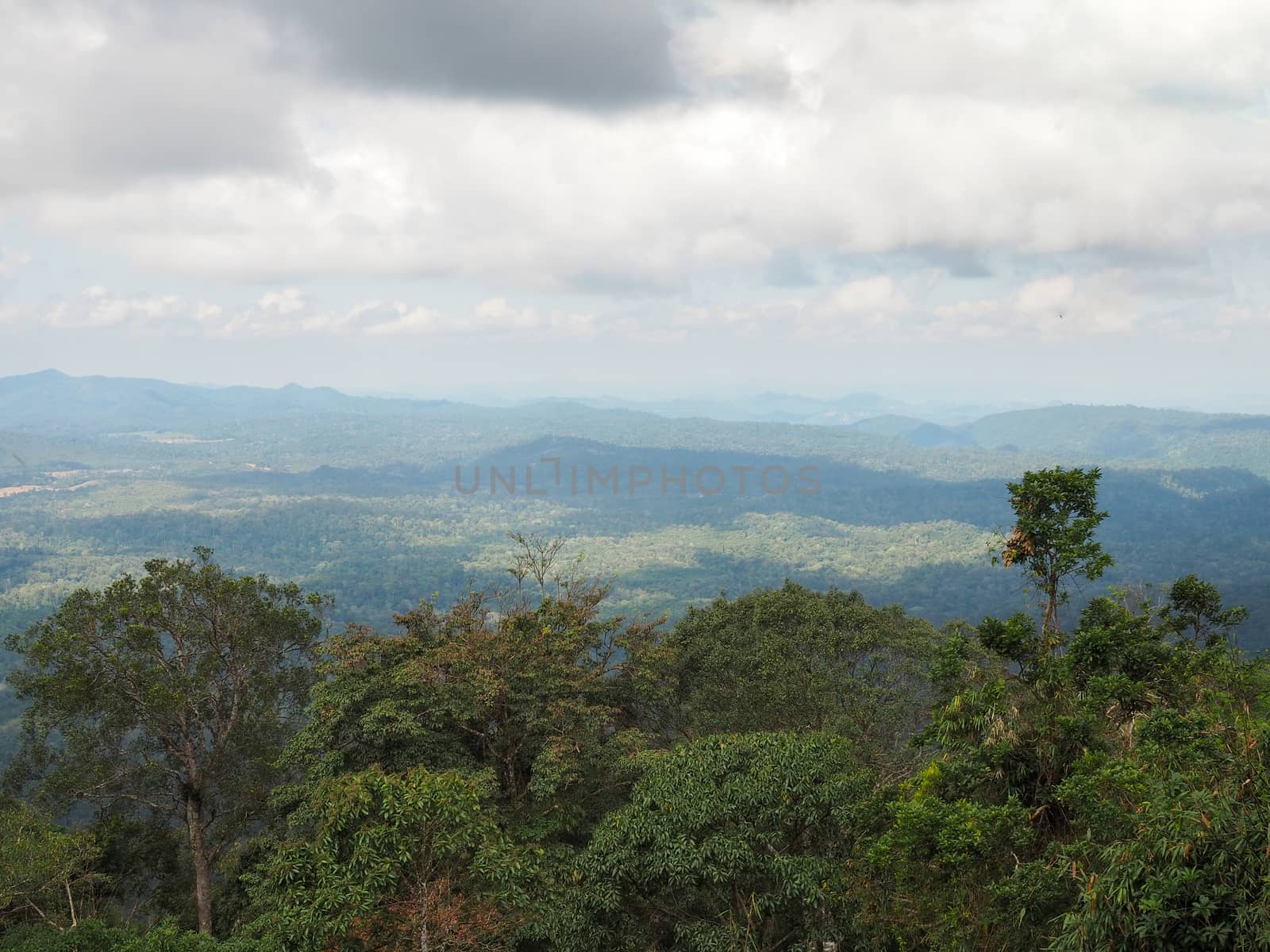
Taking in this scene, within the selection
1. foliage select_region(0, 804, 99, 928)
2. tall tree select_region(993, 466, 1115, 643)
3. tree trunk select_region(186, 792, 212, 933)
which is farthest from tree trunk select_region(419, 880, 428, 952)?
tall tree select_region(993, 466, 1115, 643)

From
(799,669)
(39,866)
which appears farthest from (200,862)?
(799,669)

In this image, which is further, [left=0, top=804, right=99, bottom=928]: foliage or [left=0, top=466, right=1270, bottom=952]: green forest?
[left=0, top=804, right=99, bottom=928]: foliage

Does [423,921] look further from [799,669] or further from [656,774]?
[799,669]

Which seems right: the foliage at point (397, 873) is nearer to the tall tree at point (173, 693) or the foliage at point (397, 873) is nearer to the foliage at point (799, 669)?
the foliage at point (799, 669)

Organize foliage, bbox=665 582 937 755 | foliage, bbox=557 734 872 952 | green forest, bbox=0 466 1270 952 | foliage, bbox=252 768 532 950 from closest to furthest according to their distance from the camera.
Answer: green forest, bbox=0 466 1270 952
foliage, bbox=252 768 532 950
foliage, bbox=557 734 872 952
foliage, bbox=665 582 937 755

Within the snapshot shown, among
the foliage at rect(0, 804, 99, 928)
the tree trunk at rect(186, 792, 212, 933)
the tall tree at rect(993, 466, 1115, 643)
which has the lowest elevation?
the tree trunk at rect(186, 792, 212, 933)

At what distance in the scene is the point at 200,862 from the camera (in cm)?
1822

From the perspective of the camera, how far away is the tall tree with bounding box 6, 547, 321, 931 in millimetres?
18547

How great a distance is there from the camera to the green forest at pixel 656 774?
8273mm

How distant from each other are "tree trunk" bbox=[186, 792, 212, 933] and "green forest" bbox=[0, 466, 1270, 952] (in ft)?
0.36

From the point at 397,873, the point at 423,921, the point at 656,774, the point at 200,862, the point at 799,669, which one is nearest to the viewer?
the point at 423,921

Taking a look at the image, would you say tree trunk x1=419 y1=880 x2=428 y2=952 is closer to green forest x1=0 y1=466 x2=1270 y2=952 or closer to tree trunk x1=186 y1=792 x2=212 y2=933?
green forest x1=0 y1=466 x2=1270 y2=952

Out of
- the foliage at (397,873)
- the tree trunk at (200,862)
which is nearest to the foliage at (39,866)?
the tree trunk at (200,862)

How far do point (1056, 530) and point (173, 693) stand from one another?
1907 centimetres
